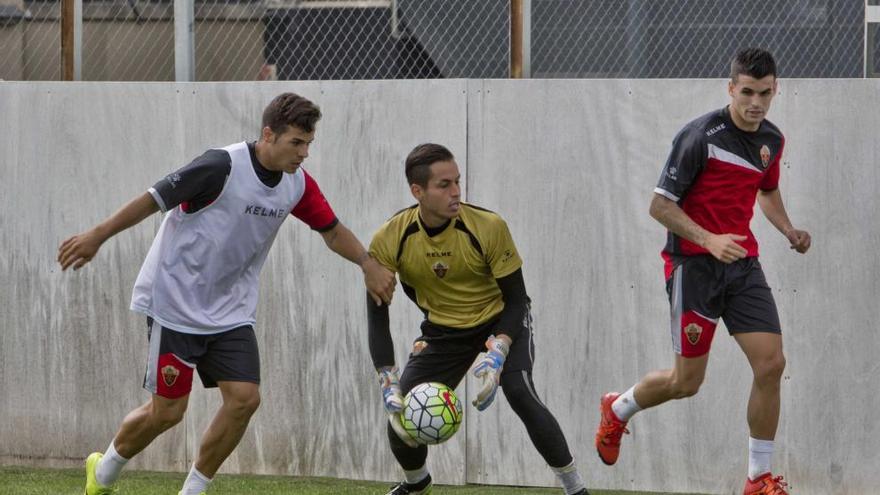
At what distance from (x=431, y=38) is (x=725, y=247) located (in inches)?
118

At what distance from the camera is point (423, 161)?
6.85 metres

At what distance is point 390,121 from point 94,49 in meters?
2.23

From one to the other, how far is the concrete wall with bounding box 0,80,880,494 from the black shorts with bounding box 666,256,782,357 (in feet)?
3.71

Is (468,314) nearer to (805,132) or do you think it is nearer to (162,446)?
(805,132)

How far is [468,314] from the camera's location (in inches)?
280

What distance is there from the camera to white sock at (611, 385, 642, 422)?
7680 millimetres

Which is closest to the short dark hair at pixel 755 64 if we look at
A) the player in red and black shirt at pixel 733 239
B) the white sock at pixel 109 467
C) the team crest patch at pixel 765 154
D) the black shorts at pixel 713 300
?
the player in red and black shirt at pixel 733 239

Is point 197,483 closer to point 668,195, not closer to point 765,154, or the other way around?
point 668,195

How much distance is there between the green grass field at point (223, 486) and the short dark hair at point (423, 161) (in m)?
2.30

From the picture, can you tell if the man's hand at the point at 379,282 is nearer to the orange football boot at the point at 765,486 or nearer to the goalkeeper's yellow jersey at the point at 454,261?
the goalkeeper's yellow jersey at the point at 454,261

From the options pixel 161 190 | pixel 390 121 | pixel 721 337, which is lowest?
pixel 721 337

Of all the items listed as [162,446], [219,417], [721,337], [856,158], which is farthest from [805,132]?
[162,446]

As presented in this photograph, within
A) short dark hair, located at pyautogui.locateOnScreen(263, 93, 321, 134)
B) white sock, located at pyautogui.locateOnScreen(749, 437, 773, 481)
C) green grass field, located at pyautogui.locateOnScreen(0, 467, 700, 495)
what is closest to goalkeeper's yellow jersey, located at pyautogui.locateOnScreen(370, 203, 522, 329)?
short dark hair, located at pyautogui.locateOnScreen(263, 93, 321, 134)

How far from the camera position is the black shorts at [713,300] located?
23.3 feet
